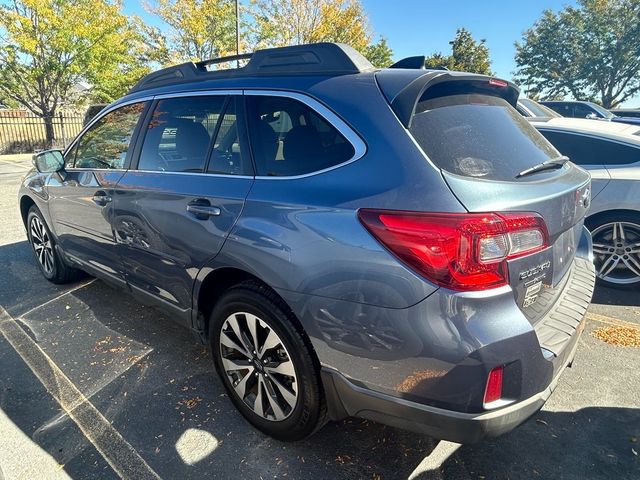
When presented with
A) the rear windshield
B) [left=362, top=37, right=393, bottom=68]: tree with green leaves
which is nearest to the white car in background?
the rear windshield

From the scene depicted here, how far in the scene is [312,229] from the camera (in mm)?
1803

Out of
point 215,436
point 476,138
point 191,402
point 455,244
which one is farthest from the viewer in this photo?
point 191,402

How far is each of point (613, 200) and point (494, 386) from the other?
333cm

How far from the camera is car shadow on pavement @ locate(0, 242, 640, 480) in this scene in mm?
2092

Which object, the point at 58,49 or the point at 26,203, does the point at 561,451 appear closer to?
the point at 26,203

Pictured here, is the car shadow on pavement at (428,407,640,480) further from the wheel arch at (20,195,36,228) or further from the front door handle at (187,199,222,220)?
the wheel arch at (20,195,36,228)

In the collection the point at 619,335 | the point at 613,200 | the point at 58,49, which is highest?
the point at 58,49

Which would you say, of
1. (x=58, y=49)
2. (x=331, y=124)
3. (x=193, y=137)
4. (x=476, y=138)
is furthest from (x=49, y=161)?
(x=58, y=49)

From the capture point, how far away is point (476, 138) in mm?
1946

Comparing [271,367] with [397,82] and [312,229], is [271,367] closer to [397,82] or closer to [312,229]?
[312,229]

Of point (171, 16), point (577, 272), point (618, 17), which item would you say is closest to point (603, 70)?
point (618, 17)

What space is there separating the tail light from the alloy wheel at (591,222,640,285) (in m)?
3.20

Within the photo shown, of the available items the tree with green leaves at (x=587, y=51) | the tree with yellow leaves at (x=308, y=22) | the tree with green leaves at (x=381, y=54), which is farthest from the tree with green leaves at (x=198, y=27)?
the tree with green leaves at (x=587, y=51)

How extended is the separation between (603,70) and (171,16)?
1314 inches
